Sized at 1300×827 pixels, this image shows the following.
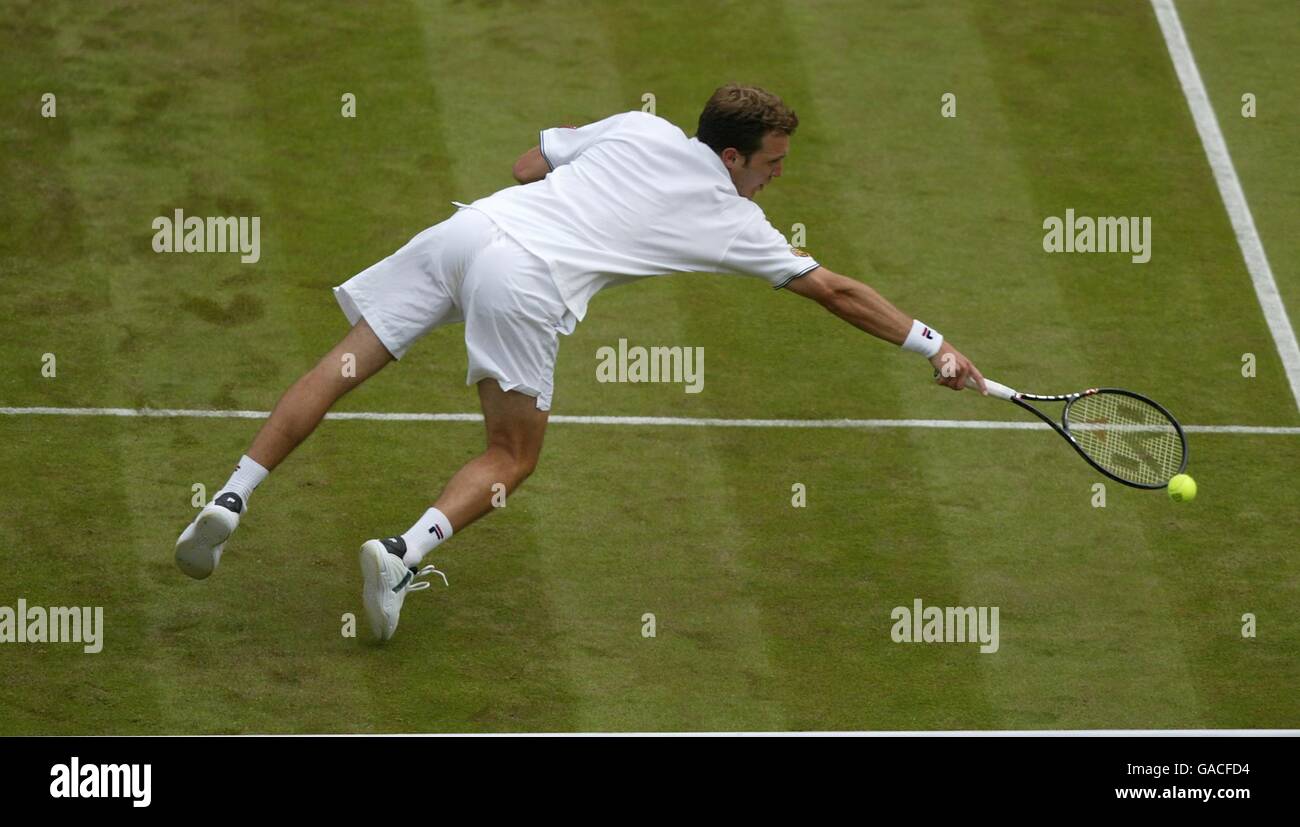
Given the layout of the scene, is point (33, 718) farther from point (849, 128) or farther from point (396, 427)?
point (849, 128)

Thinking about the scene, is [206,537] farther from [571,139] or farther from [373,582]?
[571,139]

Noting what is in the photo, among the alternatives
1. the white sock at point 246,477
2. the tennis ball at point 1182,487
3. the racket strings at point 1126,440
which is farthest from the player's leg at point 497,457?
the tennis ball at point 1182,487

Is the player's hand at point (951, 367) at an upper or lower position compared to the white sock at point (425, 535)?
upper

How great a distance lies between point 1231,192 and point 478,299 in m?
5.78

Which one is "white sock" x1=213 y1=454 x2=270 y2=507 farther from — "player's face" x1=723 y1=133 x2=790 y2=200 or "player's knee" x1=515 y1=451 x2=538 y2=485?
"player's face" x1=723 y1=133 x2=790 y2=200

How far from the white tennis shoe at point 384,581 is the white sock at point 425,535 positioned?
26 mm

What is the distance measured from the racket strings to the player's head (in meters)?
1.60

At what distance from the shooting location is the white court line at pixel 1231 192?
31.9 feet

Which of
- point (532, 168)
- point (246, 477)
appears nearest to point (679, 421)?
point (532, 168)

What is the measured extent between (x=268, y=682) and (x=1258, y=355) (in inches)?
215

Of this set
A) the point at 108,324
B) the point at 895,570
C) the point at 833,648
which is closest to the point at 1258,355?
the point at 895,570

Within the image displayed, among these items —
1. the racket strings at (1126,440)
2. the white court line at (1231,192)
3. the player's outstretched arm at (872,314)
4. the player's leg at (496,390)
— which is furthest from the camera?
the white court line at (1231,192)

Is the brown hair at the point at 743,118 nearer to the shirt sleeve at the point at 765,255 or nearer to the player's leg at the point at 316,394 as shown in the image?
the shirt sleeve at the point at 765,255

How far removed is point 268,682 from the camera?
6.79m
